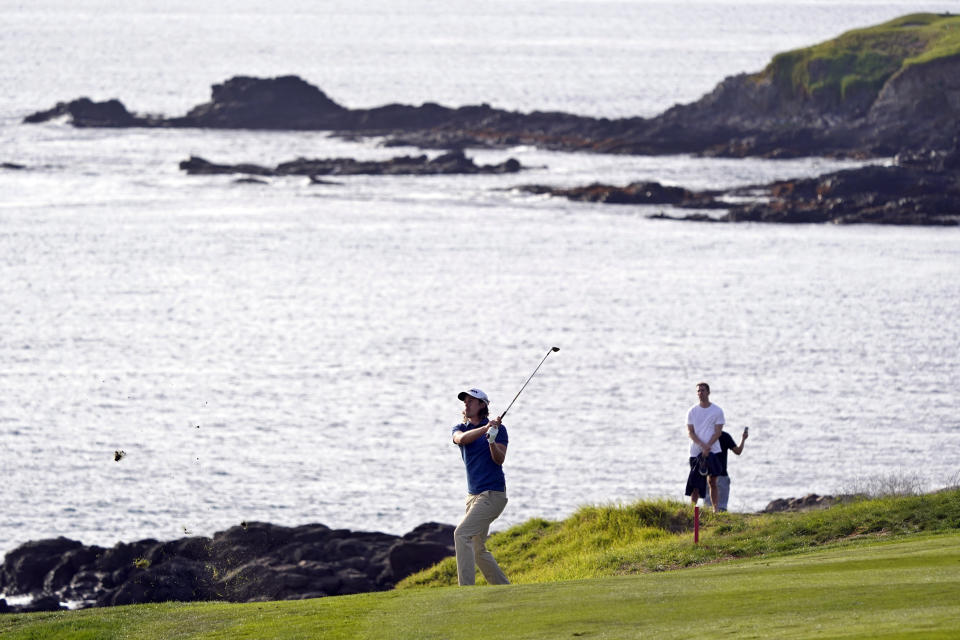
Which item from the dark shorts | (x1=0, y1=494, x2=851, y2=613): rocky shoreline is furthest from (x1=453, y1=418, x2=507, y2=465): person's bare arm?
(x1=0, y1=494, x2=851, y2=613): rocky shoreline

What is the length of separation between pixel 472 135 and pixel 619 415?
8101 centimetres

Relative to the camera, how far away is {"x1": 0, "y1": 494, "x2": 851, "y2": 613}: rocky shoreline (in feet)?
96.8

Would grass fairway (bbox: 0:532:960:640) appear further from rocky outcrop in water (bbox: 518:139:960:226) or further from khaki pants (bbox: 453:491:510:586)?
rocky outcrop in water (bbox: 518:139:960:226)

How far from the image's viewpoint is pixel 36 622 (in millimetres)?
18094

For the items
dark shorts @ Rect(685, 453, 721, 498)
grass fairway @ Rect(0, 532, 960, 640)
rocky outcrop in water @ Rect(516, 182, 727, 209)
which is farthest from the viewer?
rocky outcrop in water @ Rect(516, 182, 727, 209)

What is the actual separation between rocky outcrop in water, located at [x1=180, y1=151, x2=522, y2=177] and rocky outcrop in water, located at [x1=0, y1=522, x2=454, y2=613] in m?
72.9

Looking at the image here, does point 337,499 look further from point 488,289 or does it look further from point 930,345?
point 488,289

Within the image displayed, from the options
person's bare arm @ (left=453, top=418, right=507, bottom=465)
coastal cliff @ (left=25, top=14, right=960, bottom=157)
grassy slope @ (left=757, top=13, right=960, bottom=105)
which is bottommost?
person's bare arm @ (left=453, top=418, right=507, bottom=465)

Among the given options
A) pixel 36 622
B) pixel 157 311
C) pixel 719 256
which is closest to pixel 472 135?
pixel 719 256

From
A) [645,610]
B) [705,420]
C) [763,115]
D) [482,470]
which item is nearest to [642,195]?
[763,115]

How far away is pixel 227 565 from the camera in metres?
31.5

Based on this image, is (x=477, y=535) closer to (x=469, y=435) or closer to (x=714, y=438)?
(x=469, y=435)

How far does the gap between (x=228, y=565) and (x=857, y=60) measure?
3671 inches

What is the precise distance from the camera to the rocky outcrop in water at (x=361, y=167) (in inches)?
4141
